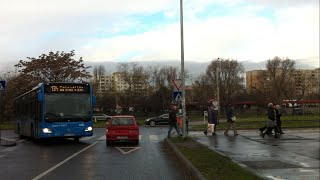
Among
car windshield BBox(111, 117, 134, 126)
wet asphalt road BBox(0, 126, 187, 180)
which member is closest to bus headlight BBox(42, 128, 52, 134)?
car windshield BBox(111, 117, 134, 126)

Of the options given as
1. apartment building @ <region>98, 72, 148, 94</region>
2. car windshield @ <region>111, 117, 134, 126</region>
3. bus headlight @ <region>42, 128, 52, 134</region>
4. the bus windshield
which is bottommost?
bus headlight @ <region>42, 128, 52, 134</region>

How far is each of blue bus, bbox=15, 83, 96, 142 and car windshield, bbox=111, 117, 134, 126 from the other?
1.27m

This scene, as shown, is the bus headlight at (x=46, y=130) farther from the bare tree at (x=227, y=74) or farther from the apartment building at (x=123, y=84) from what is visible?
the bare tree at (x=227, y=74)

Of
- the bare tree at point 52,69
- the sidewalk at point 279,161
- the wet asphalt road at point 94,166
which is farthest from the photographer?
the bare tree at point 52,69

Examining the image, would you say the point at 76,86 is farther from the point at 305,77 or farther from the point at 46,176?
the point at 305,77

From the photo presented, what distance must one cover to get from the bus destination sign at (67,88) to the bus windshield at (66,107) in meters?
0.21

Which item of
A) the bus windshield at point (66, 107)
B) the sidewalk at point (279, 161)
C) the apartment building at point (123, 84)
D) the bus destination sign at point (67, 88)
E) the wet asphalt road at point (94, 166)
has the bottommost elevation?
the wet asphalt road at point (94, 166)

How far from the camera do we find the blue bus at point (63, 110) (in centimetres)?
2200

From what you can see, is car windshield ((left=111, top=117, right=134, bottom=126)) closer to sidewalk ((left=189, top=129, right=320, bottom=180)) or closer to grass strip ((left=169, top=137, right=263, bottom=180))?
sidewalk ((left=189, top=129, right=320, bottom=180))

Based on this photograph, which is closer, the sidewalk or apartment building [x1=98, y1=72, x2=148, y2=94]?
the sidewalk

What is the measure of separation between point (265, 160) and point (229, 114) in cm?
1260

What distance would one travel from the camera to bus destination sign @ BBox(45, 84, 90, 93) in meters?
22.4

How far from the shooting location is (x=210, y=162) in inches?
501

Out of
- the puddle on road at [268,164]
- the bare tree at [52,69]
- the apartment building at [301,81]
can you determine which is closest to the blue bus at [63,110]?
the puddle on road at [268,164]
